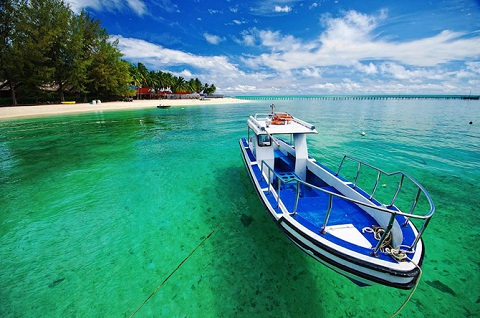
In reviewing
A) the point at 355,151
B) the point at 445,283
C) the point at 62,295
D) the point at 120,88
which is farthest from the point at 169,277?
the point at 120,88

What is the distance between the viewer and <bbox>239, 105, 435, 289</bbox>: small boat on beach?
3.48 m

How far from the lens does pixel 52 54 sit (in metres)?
43.0

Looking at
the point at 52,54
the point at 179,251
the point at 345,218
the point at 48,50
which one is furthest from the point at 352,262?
the point at 52,54

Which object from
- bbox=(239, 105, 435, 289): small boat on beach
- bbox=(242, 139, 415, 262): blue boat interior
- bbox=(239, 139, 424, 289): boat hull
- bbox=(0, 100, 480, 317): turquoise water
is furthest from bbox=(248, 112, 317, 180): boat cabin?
bbox=(239, 139, 424, 289): boat hull

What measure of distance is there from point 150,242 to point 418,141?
84.6ft

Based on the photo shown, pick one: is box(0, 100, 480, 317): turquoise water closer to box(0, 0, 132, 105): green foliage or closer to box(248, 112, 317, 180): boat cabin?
box(248, 112, 317, 180): boat cabin

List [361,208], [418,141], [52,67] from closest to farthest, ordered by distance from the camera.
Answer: [361,208], [418,141], [52,67]

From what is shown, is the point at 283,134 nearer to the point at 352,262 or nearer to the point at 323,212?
the point at 323,212

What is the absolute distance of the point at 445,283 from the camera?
5043 mm

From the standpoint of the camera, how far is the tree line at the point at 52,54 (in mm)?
37938

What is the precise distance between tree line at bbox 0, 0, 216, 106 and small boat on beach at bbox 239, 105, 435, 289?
173ft

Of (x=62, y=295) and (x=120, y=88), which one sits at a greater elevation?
(x=120, y=88)

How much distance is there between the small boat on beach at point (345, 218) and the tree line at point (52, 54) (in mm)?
52859

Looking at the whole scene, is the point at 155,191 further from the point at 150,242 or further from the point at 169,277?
the point at 169,277
